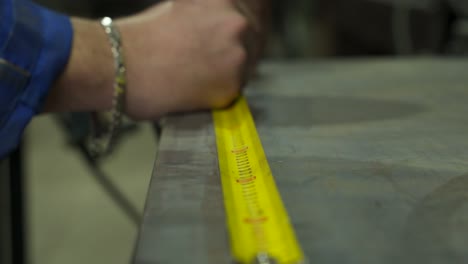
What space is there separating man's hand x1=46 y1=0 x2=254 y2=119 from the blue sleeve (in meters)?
0.03

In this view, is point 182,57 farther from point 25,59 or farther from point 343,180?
point 343,180

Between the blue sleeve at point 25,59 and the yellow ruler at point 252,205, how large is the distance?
0.60 feet

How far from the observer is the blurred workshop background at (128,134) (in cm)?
116

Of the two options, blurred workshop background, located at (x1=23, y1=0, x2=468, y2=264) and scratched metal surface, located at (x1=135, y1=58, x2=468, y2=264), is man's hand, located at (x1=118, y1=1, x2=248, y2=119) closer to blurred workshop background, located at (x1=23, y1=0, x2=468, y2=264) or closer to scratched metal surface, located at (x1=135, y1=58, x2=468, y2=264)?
scratched metal surface, located at (x1=135, y1=58, x2=468, y2=264)

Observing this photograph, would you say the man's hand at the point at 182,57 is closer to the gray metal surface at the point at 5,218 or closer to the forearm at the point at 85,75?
the forearm at the point at 85,75

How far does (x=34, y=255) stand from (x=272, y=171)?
1304mm

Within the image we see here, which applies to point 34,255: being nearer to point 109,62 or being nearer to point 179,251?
point 109,62

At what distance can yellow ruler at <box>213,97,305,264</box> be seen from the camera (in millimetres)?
262

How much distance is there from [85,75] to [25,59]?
0.08 meters

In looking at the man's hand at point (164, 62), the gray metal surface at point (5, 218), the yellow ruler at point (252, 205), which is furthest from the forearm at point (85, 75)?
the gray metal surface at point (5, 218)

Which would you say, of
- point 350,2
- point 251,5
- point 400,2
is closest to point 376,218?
point 251,5

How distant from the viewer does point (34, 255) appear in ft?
4.83

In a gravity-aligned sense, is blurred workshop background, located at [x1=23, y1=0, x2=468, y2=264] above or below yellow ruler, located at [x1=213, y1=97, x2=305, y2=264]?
below

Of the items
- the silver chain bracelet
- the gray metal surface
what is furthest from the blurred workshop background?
the silver chain bracelet
